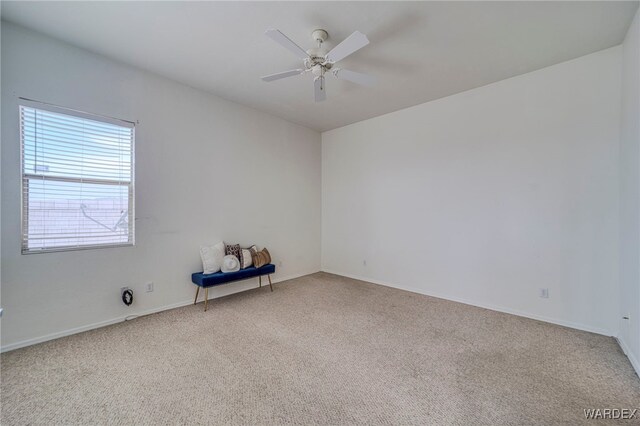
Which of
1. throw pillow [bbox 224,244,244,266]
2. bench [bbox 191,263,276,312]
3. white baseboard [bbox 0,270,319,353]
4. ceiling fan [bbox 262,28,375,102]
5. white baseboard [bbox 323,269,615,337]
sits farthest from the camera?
throw pillow [bbox 224,244,244,266]

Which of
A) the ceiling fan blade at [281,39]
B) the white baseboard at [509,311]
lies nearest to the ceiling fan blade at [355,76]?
the ceiling fan blade at [281,39]

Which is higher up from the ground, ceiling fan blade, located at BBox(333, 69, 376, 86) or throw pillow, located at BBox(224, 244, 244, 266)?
ceiling fan blade, located at BBox(333, 69, 376, 86)

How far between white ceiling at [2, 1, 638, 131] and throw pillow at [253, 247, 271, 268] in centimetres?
244

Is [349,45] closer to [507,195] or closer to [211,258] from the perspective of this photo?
[507,195]

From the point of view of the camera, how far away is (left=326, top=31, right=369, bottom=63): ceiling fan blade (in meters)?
2.00

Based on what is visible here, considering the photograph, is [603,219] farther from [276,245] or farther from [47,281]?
[47,281]

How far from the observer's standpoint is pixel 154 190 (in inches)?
129

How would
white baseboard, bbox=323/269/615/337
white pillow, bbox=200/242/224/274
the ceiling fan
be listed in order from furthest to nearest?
1. white pillow, bbox=200/242/224/274
2. white baseboard, bbox=323/269/615/337
3. the ceiling fan

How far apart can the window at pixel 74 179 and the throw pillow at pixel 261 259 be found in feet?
5.26

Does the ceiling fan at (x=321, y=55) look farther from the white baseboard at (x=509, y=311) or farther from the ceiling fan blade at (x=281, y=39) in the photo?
the white baseboard at (x=509, y=311)

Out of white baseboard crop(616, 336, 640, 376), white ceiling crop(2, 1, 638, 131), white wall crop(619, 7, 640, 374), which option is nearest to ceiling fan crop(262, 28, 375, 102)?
white ceiling crop(2, 1, 638, 131)

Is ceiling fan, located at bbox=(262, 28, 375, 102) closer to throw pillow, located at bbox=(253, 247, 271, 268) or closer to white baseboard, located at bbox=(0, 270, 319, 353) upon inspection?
throw pillow, located at bbox=(253, 247, 271, 268)

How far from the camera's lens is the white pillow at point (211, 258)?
3.53m

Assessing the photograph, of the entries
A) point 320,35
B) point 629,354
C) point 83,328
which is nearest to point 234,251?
point 83,328
